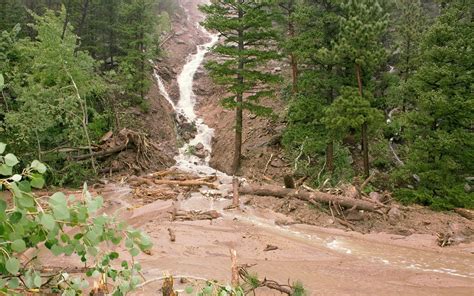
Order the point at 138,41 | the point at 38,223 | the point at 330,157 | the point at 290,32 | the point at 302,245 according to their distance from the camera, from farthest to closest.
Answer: the point at 138,41 < the point at 290,32 < the point at 330,157 < the point at 302,245 < the point at 38,223

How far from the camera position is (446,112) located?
13.9 m

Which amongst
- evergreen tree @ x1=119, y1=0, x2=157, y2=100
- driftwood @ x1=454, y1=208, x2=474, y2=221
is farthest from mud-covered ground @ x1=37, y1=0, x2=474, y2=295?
evergreen tree @ x1=119, y1=0, x2=157, y2=100

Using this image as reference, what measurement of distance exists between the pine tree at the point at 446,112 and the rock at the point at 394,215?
253 centimetres

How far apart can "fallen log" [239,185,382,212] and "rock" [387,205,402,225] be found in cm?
49

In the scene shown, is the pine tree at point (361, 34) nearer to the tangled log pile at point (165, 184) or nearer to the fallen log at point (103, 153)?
the tangled log pile at point (165, 184)

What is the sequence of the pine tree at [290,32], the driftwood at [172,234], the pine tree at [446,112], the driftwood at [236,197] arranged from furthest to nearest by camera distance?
the pine tree at [290,32] < the pine tree at [446,112] < the driftwood at [236,197] < the driftwood at [172,234]

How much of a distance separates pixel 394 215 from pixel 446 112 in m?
4.76

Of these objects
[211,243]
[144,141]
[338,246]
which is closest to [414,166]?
[338,246]

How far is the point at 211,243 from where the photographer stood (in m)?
9.23

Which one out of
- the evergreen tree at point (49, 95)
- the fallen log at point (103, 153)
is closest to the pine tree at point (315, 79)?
the fallen log at point (103, 153)

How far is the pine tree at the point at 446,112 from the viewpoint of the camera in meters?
13.6

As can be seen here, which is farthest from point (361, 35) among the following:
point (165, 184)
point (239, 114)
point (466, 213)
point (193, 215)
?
point (165, 184)

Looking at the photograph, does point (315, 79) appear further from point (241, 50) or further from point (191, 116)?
point (191, 116)

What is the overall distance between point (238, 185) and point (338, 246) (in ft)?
18.0
